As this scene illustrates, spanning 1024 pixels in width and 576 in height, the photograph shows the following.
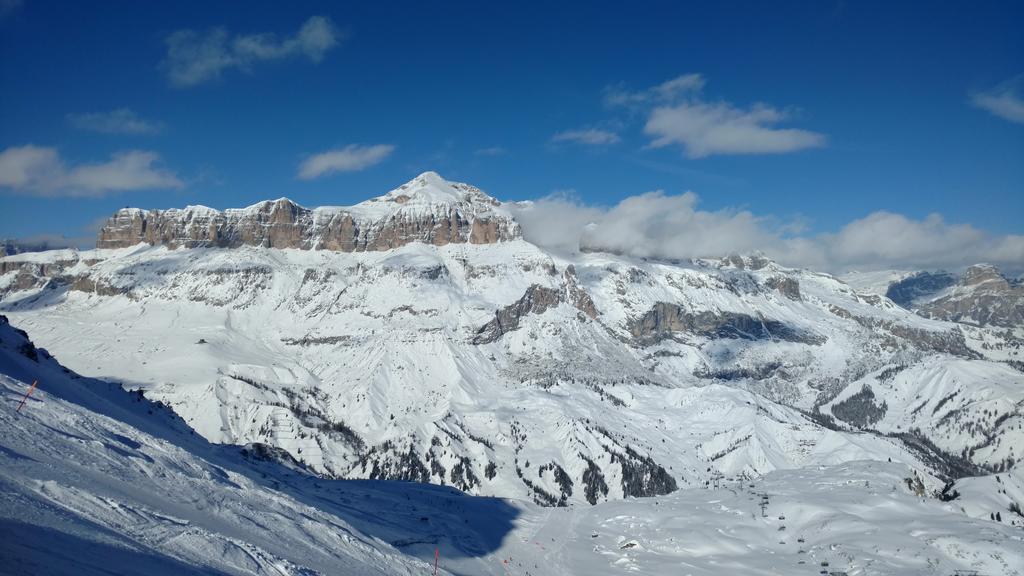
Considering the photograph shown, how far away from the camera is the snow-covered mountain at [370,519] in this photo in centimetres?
2447

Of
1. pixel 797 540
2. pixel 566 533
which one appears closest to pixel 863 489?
pixel 797 540

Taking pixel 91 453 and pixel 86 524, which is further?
pixel 91 453

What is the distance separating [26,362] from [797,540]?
7846 cm

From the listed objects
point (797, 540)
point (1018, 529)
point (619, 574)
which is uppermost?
point (1018, 529)

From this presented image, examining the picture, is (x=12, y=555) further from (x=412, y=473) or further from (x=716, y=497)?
(x=412, y=473)

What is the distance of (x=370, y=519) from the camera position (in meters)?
68.5

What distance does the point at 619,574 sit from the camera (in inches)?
2243

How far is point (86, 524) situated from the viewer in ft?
75.4

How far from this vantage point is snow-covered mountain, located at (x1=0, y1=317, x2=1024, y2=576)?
80.3 ft

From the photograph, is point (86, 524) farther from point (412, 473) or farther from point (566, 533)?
point (412, 473)

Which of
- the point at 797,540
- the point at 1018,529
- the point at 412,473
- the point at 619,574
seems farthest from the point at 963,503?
the point at 412,473

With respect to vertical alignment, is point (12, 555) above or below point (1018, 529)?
below

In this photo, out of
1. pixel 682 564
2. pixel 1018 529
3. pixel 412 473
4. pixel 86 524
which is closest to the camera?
pixel 86 524

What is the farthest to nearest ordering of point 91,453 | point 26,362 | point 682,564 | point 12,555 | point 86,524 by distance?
point 26,362 → point 682,564 → point 91,453 → point 86,524 → point 12,555
